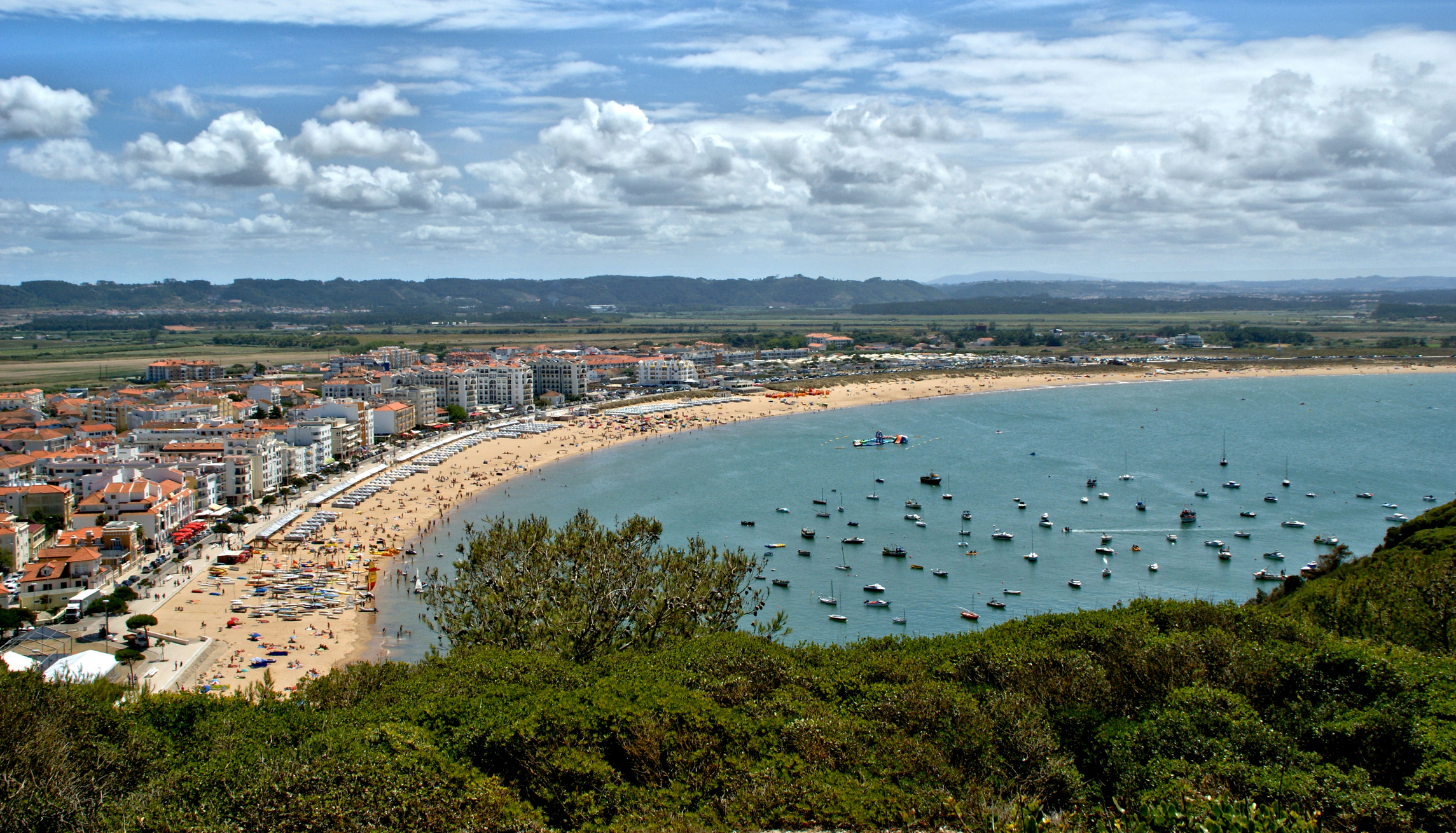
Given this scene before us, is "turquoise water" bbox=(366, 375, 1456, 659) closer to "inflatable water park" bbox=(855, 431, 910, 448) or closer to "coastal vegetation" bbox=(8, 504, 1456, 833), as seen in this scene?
"inflatable water park" bbox=(855, 431, 910, 448)

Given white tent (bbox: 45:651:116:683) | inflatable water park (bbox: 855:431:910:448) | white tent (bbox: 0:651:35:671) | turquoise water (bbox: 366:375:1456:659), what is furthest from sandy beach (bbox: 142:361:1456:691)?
inflatable water park (bbox: 855:431:910:448)

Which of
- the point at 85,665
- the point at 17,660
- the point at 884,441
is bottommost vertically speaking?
the point at 85,665

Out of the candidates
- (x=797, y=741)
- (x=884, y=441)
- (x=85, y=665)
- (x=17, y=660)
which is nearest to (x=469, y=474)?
(x=884, y=441)

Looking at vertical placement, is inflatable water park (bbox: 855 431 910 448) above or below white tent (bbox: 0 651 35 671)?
above

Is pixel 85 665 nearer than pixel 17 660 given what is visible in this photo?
No

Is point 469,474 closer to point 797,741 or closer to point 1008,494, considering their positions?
point 1008,494

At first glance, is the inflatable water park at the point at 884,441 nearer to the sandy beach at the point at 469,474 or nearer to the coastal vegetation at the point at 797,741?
the sandy beach at the point at 469,474

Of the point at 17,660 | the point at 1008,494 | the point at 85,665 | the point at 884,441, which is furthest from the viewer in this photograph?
the point at 884,441

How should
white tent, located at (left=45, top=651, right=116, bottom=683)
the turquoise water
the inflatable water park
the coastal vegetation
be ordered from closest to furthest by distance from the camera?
the coastal vegetation, white tent, located at (left=45, top=651, right=116, bottom=683), the turquoise water, the inflatable water park

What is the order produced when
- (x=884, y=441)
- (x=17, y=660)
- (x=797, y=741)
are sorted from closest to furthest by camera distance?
(x=797, y=741) < (x=17, y=660) < (x=884, y=441)
